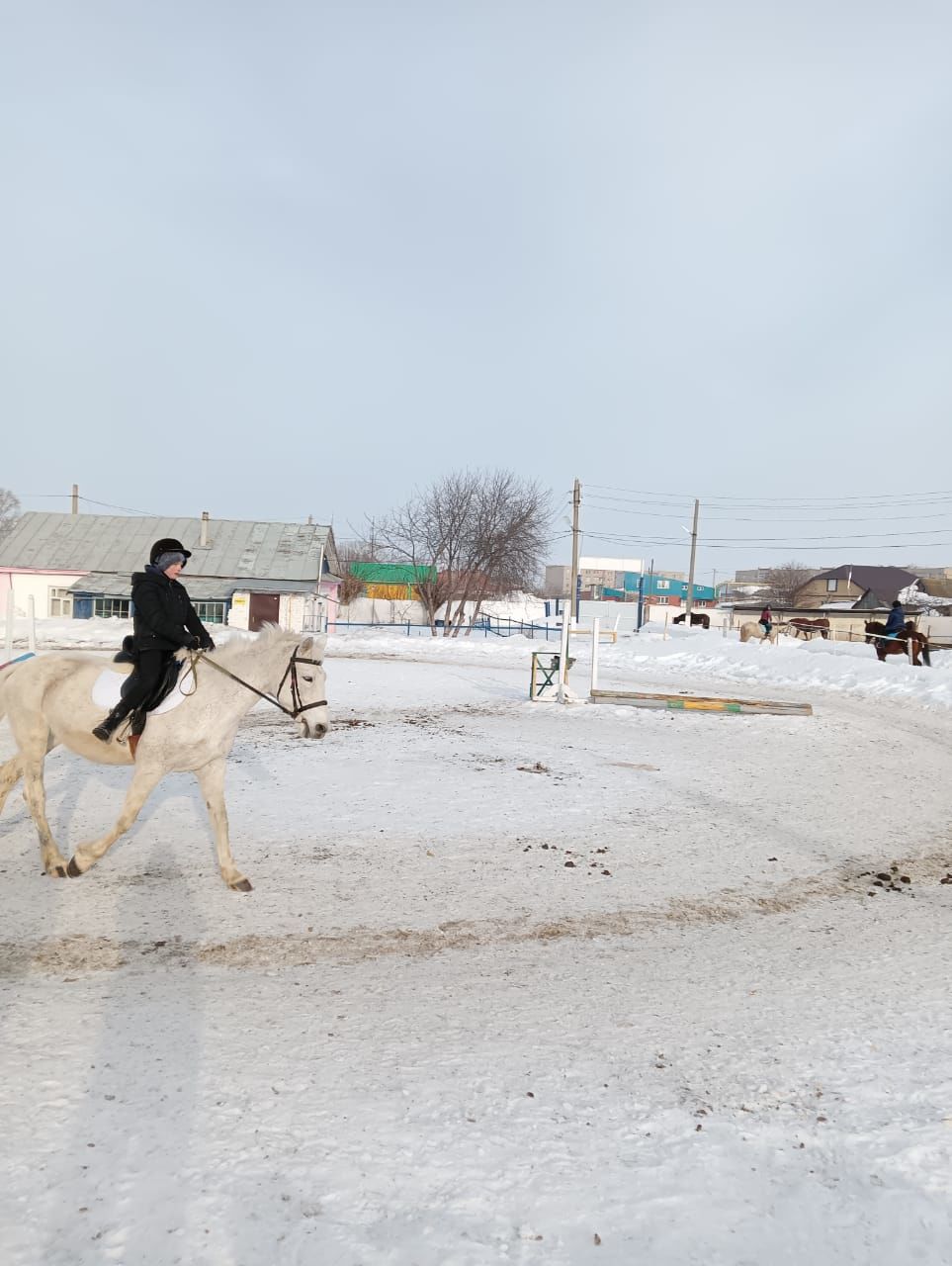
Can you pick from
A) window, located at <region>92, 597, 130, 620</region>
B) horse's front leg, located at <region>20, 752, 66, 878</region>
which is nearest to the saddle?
horse's front leg, located at <region>20, 752, 66, 878</region>

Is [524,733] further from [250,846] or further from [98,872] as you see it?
[98,872]

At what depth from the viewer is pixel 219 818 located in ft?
18.2

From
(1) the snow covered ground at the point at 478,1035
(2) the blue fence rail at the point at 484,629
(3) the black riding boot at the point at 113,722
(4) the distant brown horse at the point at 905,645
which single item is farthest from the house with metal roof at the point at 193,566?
(3) the black riding boot at the point at 113,722

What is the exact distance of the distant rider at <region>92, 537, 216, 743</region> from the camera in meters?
5.46

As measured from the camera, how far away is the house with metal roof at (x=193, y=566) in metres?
41.3

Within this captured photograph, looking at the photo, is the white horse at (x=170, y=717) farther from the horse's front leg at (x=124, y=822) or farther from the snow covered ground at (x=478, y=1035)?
the snow covered ground at (x=478, y=1035)

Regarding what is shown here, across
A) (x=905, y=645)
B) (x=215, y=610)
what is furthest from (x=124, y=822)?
(x=215, y=610)

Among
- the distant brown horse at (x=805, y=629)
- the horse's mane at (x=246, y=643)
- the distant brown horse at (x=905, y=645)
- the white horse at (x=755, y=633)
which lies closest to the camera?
the horse's mane at (x=246, y=643)

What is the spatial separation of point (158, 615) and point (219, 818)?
1513 mm

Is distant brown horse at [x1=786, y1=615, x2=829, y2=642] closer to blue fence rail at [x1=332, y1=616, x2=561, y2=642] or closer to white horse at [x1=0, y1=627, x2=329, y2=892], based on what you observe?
blue fence rail at [x1=332, y1=616, x2=561, y2=642]

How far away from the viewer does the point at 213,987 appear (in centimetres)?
391

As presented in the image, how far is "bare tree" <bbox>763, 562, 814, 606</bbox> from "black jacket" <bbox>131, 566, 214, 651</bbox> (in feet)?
266

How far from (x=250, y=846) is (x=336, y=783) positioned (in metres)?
2.22

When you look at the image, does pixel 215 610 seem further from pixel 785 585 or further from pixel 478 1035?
pixel 785 585
